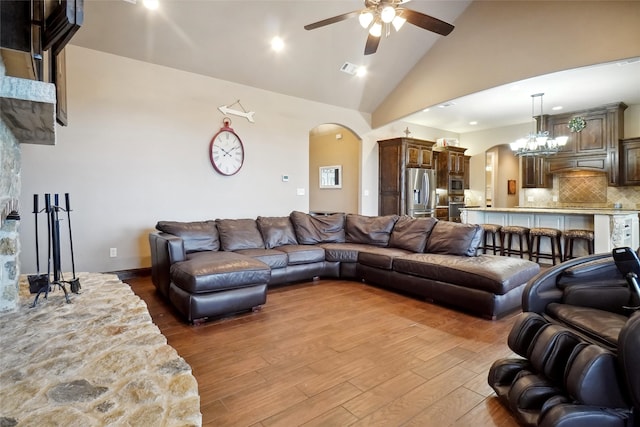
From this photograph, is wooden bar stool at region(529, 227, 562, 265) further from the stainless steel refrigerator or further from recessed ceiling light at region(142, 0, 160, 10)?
recessed ceiling light at region(142, 0, 160, 10)

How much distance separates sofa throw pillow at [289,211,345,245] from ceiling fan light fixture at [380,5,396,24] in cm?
290

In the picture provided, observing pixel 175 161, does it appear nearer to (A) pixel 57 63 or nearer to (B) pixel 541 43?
(A) pixel 57 63

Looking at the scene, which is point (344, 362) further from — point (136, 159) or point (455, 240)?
point (136, 159)

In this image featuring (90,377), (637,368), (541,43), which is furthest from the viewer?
(541,43)

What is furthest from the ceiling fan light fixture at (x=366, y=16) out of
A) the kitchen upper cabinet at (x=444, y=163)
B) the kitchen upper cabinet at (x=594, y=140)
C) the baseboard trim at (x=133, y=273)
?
the kitchen upper cabinet at (x=594, y=140)

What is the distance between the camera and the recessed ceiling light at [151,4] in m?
3.80

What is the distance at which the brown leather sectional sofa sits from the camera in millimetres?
3074

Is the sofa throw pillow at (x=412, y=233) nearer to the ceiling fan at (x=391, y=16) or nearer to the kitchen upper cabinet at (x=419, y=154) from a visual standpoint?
the ceiling fan at (x=391, y=16)

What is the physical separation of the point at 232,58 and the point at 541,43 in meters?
4.24

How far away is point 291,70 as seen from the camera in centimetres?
544

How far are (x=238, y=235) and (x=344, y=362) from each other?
247 centimetres

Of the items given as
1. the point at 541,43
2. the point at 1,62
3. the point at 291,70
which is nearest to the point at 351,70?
the point at 291,70

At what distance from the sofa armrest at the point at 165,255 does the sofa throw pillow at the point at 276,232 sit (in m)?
1.25

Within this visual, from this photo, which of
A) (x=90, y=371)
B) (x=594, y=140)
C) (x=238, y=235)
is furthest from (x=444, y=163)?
(x=90, y=371)
